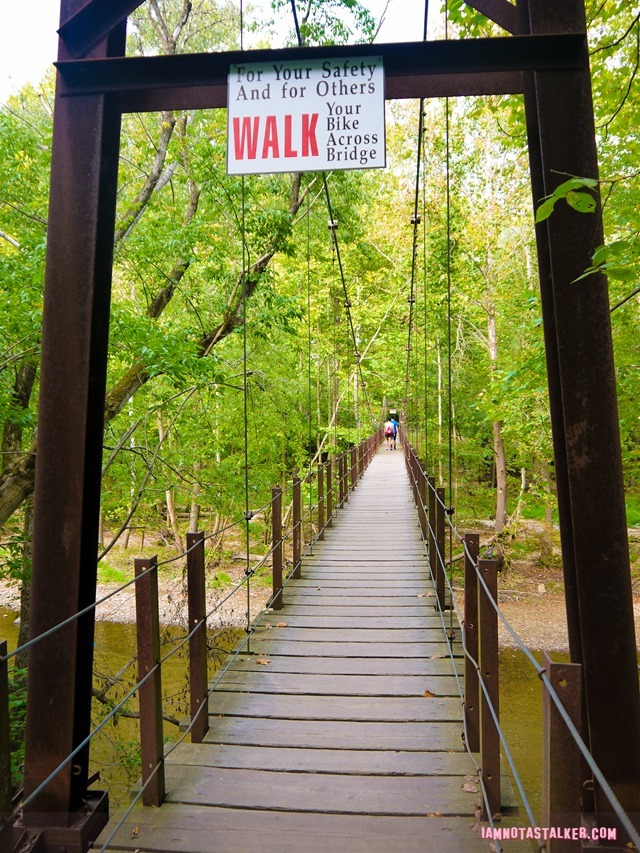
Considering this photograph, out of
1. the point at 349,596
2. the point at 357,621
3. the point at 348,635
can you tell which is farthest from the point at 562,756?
the point at 349,596

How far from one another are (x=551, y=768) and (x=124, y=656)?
538 inches

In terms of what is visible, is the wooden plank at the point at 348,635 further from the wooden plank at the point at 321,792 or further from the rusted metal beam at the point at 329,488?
the rusted metal beam at the point at 329,488

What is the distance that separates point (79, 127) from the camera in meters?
2.03

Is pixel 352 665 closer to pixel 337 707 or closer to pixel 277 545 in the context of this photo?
pixel 337 707

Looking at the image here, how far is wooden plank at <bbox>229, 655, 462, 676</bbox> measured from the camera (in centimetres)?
325

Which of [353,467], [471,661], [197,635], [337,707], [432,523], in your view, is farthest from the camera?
[353,467]

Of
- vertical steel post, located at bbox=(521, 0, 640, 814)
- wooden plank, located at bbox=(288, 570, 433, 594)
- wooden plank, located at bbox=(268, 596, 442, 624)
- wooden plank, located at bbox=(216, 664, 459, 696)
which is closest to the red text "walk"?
vertical steel post, located at bbox=(521, 0, 640, 814)

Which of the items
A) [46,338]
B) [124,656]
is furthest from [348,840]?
[124,656]

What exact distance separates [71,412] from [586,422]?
5.34ft

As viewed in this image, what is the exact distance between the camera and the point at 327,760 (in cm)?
234

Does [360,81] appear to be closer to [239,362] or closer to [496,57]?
[496,57]

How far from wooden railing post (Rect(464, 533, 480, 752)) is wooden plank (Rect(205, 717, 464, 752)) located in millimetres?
103

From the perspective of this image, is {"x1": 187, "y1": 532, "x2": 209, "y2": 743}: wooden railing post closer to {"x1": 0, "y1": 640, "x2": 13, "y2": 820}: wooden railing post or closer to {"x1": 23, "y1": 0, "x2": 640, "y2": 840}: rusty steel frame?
{"x1": 23, "y1": 0, "x2": 640, "y2": 840}: rusty steel frame

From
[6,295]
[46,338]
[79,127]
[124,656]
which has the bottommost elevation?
[124,656]
